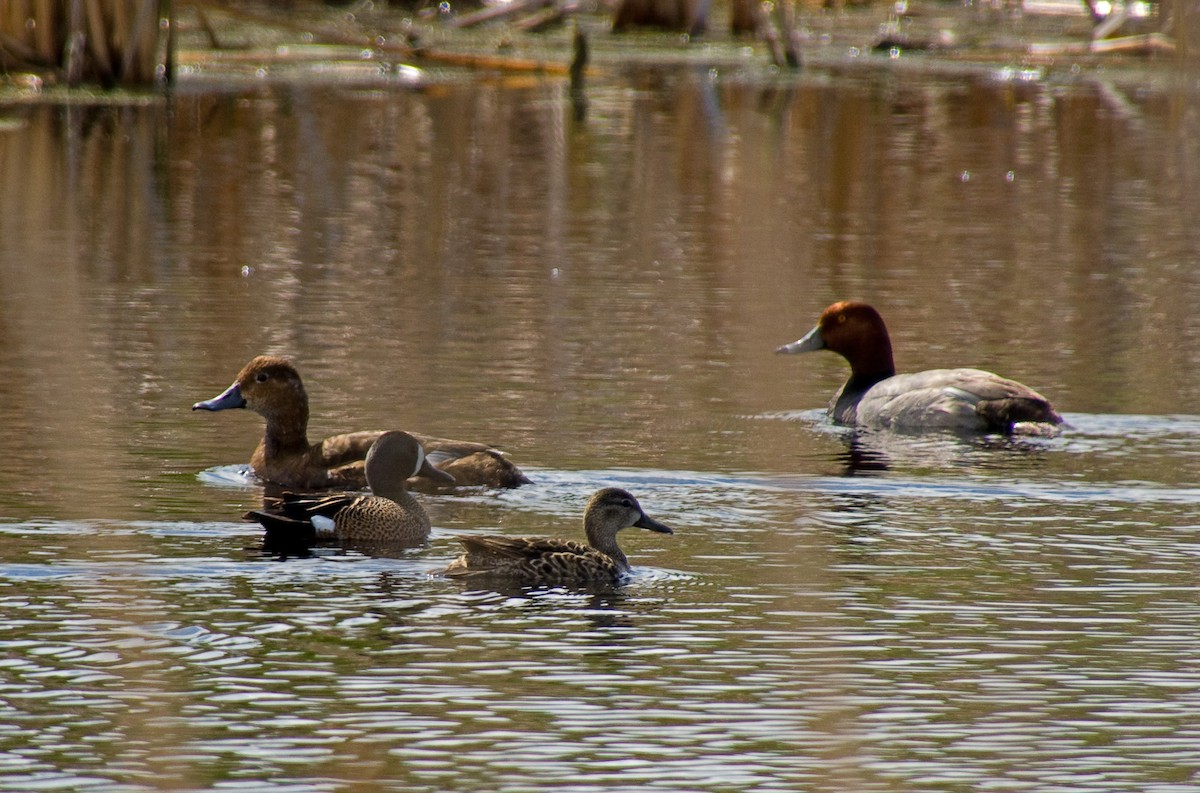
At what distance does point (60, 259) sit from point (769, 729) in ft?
35.1

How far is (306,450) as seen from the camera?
998cm

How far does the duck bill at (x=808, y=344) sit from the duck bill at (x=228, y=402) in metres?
3.37

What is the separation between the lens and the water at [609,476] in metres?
6.05

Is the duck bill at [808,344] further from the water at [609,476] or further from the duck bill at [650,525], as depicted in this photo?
the duck bill at [650,525]

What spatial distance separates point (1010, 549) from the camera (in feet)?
27.5

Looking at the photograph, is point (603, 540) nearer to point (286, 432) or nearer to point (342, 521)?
point (342, 521)

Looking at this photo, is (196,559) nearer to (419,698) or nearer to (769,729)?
(419,698)

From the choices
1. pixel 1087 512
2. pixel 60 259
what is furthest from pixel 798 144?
pixel 1087 512

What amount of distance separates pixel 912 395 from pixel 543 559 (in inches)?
161

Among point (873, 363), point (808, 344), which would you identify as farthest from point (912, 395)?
point (808, 344)

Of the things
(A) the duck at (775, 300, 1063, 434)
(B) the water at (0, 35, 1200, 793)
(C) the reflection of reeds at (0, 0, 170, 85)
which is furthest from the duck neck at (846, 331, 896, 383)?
(C) the reflection of reeds at (0, 0, 170, 85)

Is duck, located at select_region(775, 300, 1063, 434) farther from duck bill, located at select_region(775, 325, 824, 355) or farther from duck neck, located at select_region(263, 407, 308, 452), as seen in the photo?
duck neck, located at select_region(263, 407, 308, 452)

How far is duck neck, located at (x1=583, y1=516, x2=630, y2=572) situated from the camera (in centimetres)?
791

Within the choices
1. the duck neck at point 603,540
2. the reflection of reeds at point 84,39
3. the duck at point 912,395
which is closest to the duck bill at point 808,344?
the duck at point 912,395
